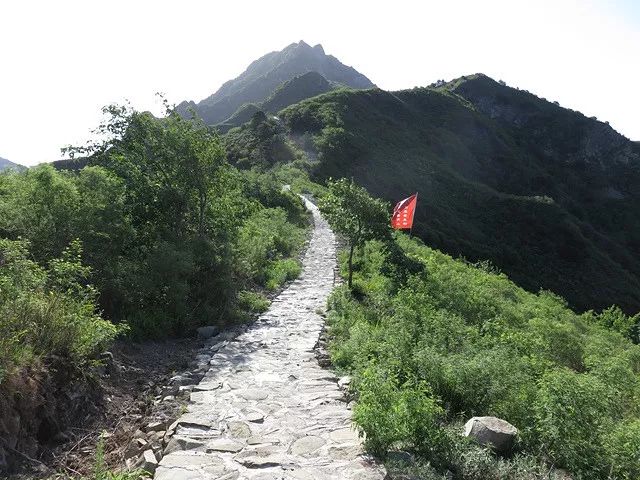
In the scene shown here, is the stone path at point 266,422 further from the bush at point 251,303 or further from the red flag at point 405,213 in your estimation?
the red flag at point 405,213

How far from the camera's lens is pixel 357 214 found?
12812 millimetres

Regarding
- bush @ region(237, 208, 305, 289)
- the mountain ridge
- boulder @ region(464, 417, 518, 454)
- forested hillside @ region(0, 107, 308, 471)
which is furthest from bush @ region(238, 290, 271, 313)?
the mountain ridge

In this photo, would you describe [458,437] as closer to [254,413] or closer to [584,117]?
[254,413]

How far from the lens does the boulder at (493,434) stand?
4.81 m

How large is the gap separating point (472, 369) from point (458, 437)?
1240 millimetres

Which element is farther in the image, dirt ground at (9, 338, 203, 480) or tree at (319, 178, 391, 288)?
tree at (319, 178, 391, 288)

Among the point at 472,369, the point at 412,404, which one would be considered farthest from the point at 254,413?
the point at 472,369

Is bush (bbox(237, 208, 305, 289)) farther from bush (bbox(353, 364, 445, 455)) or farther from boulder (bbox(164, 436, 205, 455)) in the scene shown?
bush (bbox(353, 364, 445, 455))

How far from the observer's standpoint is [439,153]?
255ft

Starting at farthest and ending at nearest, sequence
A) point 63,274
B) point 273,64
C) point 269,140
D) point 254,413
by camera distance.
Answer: point 273,64
point 269,140
point 63,274
point 254,413

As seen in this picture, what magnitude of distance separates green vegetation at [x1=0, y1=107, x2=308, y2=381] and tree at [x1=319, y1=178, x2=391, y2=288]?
259 centimetres

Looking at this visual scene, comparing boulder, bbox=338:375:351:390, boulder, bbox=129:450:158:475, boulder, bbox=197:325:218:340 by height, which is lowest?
boulder, bbox=338:375:351:390

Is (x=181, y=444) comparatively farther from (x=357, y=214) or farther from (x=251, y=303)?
(x=357, y=214)

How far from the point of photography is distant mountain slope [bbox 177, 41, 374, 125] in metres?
160
